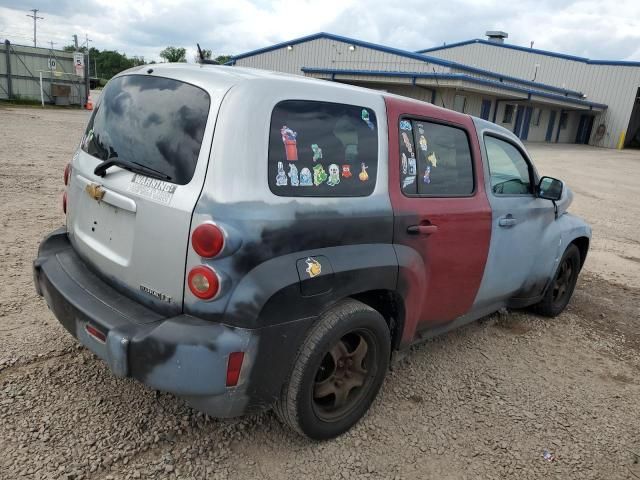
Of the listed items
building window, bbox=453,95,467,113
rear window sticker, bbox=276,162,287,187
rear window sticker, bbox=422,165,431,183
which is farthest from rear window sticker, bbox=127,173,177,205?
building window, bbox=453,95,467,113

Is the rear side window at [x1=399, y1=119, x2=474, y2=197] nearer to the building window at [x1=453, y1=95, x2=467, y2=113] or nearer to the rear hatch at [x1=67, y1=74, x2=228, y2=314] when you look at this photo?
the rear hatch at [x1=67, y1=74, x2=228, y2=314]

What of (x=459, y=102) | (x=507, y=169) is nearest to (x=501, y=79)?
(x=459, y=102)

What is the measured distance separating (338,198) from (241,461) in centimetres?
143

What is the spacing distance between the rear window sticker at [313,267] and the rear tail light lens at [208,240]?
0.43 metres

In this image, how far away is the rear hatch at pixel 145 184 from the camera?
88.5 inches

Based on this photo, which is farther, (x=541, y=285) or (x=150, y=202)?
(x=541, y=285)

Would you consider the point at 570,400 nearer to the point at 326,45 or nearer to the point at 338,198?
the point at 338,198

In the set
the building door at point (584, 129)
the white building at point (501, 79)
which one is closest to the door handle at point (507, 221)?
the white building at point (501, 79)

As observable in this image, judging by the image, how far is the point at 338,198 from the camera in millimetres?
2518

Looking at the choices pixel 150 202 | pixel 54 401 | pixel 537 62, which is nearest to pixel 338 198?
pixel 150 202

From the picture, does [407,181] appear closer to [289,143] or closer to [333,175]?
[333,175]

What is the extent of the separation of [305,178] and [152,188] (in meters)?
0.72

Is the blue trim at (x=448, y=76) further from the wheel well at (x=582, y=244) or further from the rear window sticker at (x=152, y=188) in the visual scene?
the rear window sticker at (x=152, y=188)

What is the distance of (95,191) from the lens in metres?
2.61
